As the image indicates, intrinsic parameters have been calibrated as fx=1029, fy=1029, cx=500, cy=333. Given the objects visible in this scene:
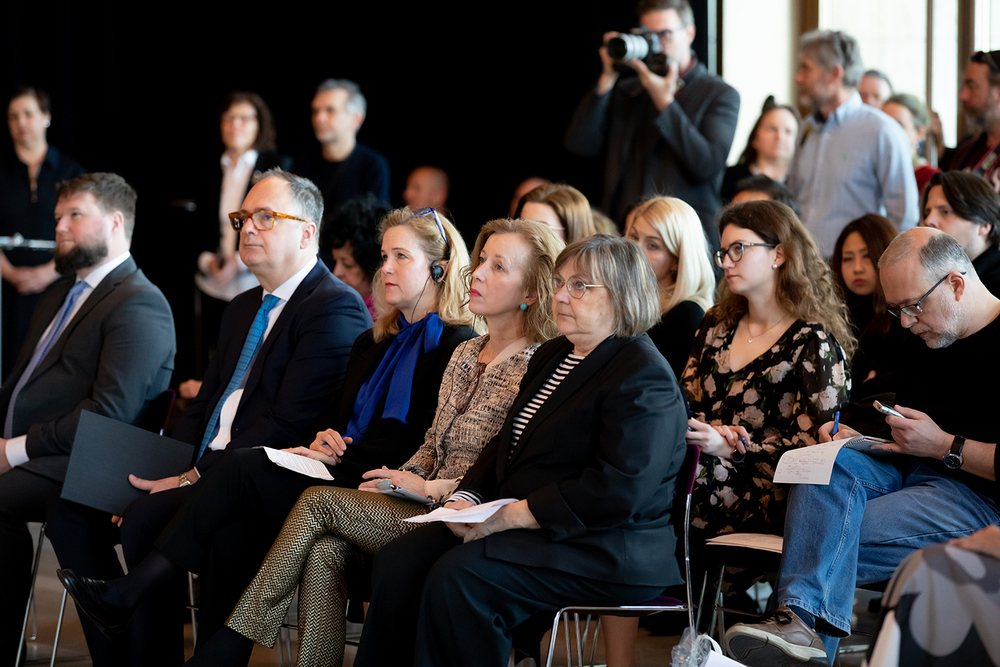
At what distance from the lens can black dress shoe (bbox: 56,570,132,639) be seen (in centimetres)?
263

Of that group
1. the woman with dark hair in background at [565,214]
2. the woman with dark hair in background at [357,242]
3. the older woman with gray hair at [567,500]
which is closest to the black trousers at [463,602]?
the older woman with gray hair at [567,500]

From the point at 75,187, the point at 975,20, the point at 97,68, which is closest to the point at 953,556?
the point at 75,187

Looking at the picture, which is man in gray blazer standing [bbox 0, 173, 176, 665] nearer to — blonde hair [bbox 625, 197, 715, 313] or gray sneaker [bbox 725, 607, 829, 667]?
blonde hair [bbox 625, 197, 715, 313]

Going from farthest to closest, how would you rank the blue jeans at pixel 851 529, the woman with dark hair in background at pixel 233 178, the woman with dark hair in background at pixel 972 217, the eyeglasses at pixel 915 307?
1. the woman with dark hair in background at pixel 233 178
2. the woman with dark hair in background at pixel 972 217
3. the eyeglasses at pixel 915 307
4. the blue jeans at pixel 851 529

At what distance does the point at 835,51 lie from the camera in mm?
4340

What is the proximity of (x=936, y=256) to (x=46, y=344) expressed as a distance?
294cm

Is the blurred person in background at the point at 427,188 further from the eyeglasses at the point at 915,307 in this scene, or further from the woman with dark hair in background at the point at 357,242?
the eyeglasses at the point at 915,307

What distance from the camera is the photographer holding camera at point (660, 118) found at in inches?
172

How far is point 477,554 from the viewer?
223 centimetres

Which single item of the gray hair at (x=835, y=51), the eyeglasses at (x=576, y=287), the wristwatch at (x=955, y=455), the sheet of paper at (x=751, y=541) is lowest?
the sheet of paper at (x=751, y=541)

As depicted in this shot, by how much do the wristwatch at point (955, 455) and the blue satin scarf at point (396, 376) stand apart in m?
1.42

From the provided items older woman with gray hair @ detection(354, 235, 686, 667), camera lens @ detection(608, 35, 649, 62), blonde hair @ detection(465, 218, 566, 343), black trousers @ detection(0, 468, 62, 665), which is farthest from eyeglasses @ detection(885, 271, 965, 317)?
black trousers @ detection(0, 468, 62, 665)

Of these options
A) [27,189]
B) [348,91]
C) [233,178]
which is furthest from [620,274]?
[27,189]

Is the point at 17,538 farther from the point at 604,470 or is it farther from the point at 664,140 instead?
the point at 664,140
